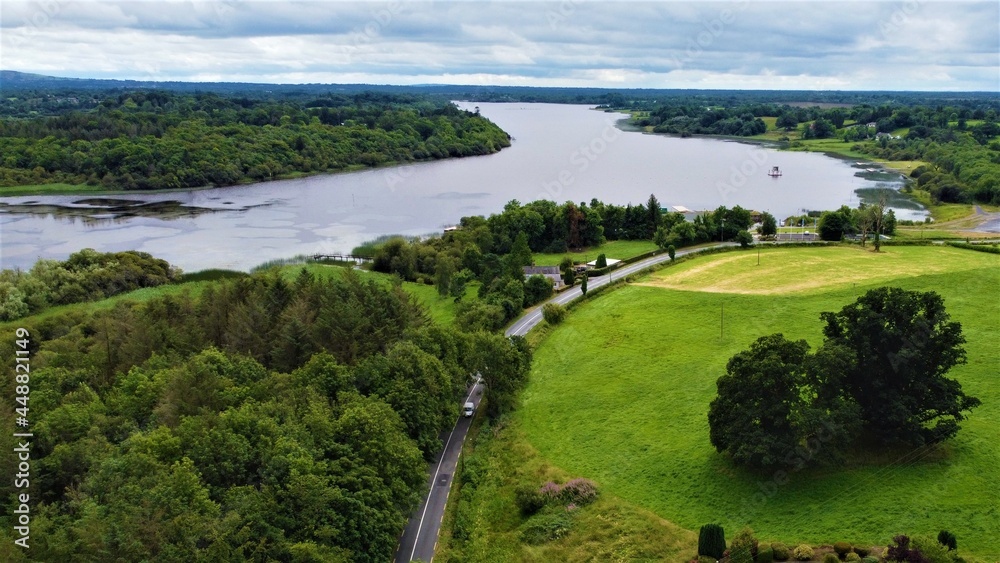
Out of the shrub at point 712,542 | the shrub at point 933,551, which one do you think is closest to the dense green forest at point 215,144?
the shrub at point 712,542

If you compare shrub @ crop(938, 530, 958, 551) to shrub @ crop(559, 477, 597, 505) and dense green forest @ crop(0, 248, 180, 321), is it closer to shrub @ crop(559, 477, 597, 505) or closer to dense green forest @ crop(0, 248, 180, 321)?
shrub @ crop(559, 477, 597, 505)


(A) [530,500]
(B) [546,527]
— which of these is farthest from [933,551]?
(A) [530,500]

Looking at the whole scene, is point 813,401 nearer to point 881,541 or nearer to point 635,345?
point 881,541

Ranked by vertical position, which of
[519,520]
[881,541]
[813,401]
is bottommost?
[519,520]

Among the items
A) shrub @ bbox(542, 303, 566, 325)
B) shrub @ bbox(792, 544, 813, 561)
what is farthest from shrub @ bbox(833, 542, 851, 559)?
shrub @ bbox(542, 303, 566, 325)

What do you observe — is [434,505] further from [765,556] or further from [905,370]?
[905,370]

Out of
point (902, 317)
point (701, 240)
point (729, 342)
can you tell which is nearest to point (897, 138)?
point (701, 240)

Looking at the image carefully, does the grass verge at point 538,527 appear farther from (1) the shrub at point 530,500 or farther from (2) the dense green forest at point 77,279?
(2) the dense green forest at point 77,279
